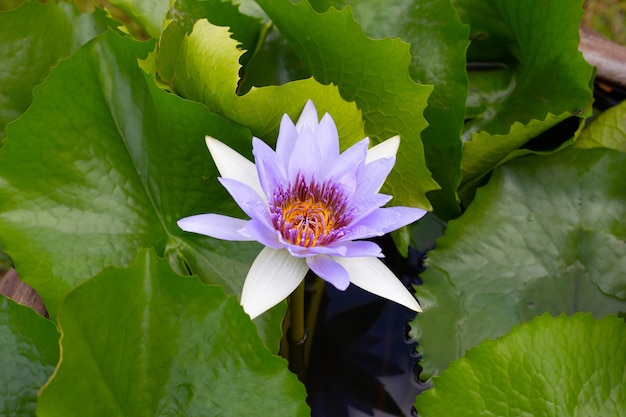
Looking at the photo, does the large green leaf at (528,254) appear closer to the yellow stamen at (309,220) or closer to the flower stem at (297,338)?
the flower stem at (297,338)

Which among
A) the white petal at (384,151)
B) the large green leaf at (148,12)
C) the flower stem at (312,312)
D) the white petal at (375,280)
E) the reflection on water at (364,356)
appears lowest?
the reflection on water at (364,356)

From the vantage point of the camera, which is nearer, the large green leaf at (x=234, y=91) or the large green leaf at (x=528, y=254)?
the large green leaf at (x=234, y=91)

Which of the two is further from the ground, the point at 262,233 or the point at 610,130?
the point at 262,233

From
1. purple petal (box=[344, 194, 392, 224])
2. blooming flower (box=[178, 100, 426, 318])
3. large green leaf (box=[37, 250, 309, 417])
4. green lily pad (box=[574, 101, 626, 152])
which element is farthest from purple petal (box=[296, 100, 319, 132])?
green lily pad (box=[574, 101, 626, 152])

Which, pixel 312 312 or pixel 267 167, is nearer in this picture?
pixel 267 167

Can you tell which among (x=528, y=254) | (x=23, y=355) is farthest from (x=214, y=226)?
(x=528, y=254)

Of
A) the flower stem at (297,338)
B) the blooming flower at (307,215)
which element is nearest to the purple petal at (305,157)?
the blooming flower at (307,215)

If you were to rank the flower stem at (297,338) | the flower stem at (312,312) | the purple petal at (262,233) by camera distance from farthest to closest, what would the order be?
1. the flower stem at (312,312)
2. the flower stem at (297,338)
3. the purple petal at (262,233)

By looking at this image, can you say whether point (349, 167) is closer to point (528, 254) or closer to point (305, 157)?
point (305, 157)
